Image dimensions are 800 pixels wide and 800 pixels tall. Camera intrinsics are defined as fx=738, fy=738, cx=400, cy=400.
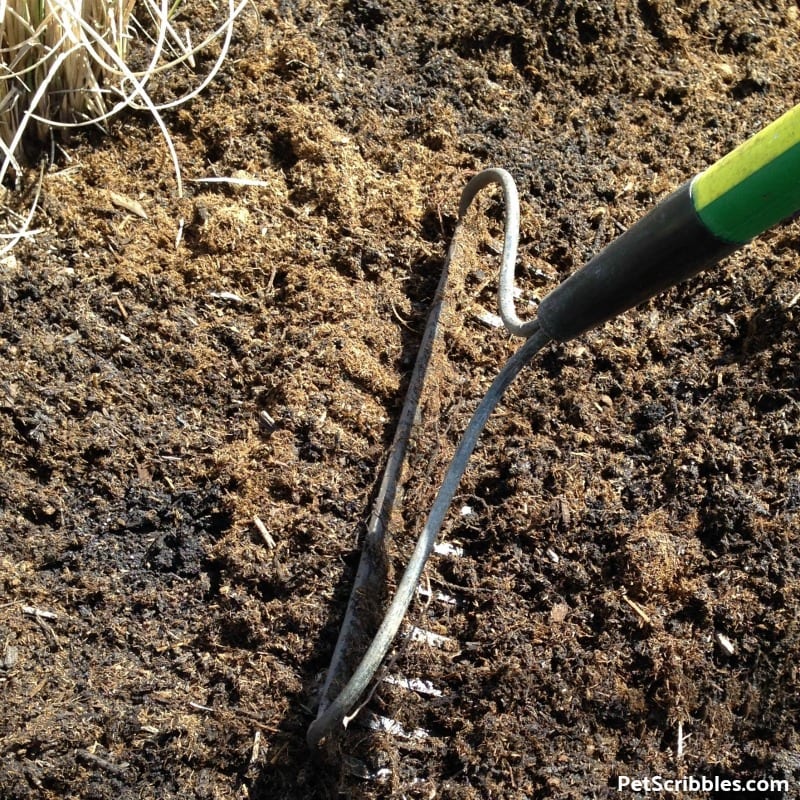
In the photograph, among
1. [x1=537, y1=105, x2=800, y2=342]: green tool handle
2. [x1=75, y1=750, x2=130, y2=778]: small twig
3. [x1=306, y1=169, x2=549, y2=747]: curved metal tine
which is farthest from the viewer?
[x1=75, y1=750, x2=130, y2=778]: small twig

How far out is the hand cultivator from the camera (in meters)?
0.88

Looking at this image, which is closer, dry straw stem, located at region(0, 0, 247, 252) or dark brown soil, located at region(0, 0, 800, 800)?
dark brown soil, located at region(0, 0, 800, 800)

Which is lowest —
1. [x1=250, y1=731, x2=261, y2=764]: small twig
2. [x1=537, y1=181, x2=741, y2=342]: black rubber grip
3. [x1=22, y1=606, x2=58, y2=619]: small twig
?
[x1=250, y1=731, x2=261, y2=764]: small twig

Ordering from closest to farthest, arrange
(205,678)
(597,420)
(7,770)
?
(7,770) → (205,678) → (597,420)

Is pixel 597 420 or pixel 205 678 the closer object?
pixel 205 678

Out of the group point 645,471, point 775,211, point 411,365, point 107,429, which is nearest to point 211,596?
point 107,429

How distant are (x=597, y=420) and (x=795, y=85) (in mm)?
1190

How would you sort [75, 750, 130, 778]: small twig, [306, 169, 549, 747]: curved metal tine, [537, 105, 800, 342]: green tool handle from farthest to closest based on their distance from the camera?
[75, 750, 130, 778]: small twig, [306, 169, 549, 747]: curved metal tine, [537, 105, 800, 342]: green tool handle

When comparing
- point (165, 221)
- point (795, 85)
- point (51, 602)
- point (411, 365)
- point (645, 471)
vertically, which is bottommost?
point (51, 602)

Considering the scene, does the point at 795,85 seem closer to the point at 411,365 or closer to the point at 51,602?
the point at 411,365

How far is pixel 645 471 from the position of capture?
1579 millimetres

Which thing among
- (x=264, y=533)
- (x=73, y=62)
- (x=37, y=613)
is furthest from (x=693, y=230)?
(x=73, y=62)

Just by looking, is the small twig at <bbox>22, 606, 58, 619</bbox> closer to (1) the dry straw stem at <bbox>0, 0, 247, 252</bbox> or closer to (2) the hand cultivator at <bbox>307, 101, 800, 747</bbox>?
(2) the hand cultivator at <bbox>307, 101, 800, 747</bbox>

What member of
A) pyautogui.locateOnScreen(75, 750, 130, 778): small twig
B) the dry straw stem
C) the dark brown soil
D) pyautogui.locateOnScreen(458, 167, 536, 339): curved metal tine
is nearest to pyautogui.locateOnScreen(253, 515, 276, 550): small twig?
the dark brown soil
